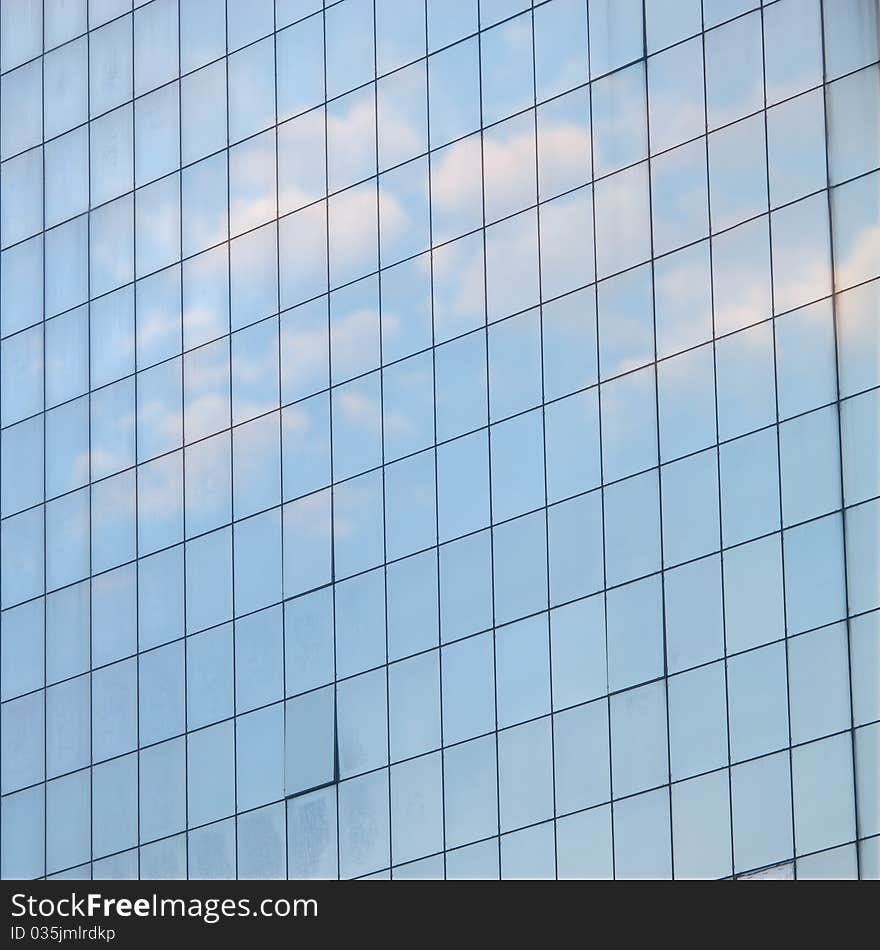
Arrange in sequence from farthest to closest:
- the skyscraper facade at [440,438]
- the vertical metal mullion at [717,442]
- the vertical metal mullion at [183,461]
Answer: the vertical metal mullion at [183,461], the skyscraper facade at [440,438], the vertical metal mullion at [717,442]

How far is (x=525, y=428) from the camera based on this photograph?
43.5m

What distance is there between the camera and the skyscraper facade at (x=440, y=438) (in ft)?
132

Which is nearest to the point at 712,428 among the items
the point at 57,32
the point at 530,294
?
the point at 530,294

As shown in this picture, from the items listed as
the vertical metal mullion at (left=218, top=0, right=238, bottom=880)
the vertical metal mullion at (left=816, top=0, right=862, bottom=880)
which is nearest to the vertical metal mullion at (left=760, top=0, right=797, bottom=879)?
the vertical metal mullion at (left=816, top=0, right=862, bottom=880)

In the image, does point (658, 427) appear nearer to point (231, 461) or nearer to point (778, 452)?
point (778, 452)

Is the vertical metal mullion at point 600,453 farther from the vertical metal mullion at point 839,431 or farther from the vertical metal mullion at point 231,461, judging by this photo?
the vertical metal mullion at point 231,461

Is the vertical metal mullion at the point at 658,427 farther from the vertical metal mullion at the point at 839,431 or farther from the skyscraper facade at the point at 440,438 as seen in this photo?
the vertical metal mullion at the point at 839,431

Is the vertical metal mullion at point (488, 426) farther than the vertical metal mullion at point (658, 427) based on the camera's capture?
Yes

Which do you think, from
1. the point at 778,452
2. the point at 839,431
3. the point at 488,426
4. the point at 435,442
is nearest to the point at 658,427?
the point at 778,452

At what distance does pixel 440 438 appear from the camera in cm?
4475

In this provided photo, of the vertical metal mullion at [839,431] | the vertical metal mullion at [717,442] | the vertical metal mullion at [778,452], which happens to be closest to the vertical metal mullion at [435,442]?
the vertical metal mullion at [717,442]

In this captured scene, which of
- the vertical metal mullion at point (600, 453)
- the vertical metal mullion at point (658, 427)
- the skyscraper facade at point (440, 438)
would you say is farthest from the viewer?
the vertical metal mullion at point (600, 453)

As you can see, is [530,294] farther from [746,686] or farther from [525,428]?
[746,686]
